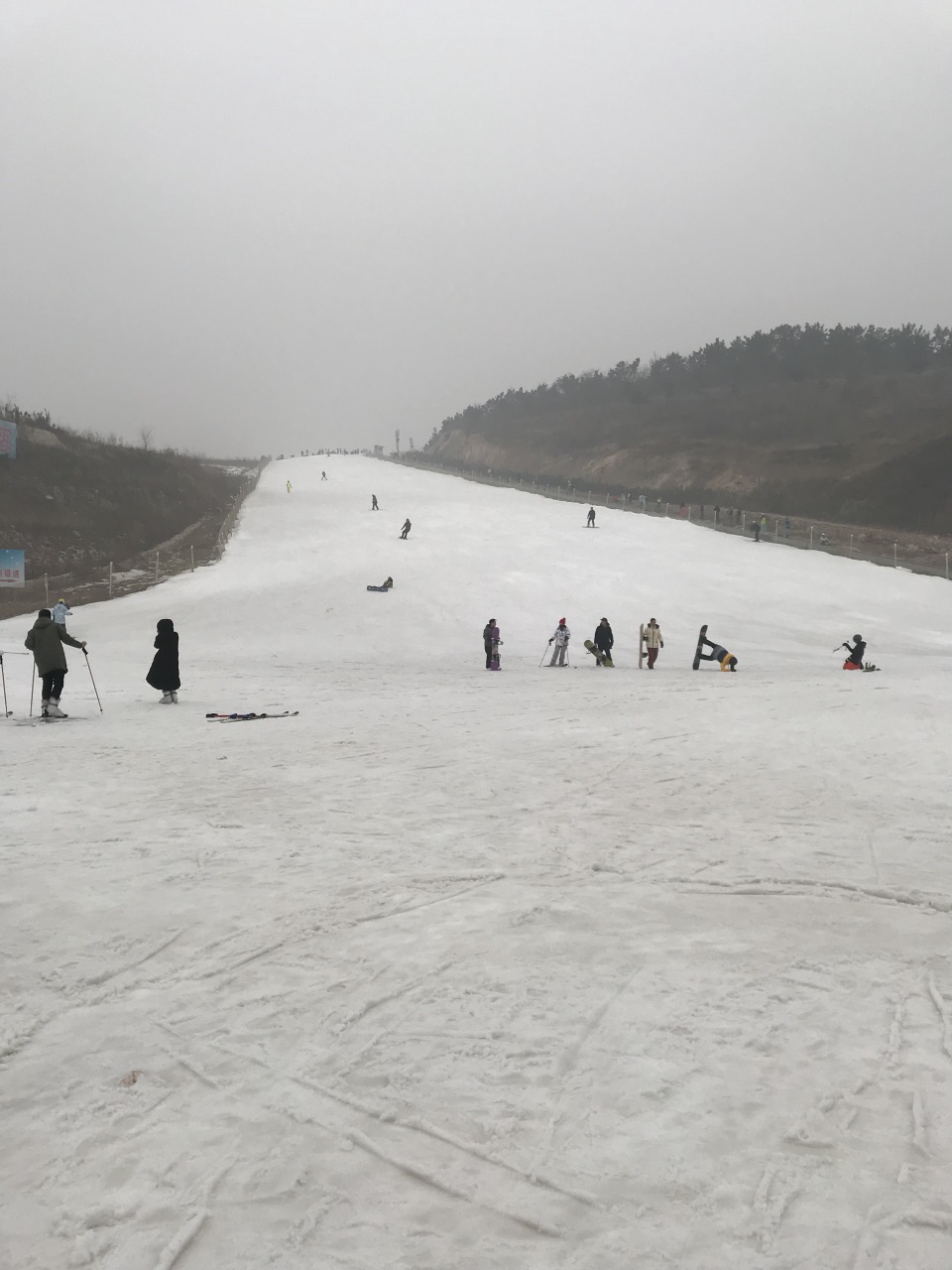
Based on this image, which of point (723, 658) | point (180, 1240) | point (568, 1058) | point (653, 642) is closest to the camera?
point (180, 1240)

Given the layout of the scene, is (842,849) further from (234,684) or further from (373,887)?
(234,684)

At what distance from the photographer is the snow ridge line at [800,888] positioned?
6.08m

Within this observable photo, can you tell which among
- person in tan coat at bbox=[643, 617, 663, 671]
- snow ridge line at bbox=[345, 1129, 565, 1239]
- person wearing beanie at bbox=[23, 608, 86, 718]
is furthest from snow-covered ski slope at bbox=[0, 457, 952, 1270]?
person in tan coat at bbox=[643, 617, 663, 671]

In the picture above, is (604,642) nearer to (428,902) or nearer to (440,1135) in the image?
(428,902)

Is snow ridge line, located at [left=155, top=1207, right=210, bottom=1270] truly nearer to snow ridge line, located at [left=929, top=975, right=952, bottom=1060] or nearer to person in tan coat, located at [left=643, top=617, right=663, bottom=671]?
snow ridge line, located at [left=929, top=975, right=952, bottom=1060]

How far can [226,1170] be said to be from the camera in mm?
3340

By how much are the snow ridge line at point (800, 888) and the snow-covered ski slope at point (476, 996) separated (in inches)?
1.5

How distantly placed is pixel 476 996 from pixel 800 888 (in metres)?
2.74

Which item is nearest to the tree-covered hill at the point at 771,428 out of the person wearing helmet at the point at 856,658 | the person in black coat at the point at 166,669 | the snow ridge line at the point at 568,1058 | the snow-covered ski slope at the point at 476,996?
the person wearing helmet at the point at 856,658

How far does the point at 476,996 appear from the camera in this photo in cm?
469

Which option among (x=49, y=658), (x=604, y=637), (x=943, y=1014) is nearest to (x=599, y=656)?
(x=604, y=637)

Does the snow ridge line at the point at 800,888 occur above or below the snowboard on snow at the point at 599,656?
above

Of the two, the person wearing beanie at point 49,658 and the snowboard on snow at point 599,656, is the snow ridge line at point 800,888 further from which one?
the snowboard on snow at point 599,656

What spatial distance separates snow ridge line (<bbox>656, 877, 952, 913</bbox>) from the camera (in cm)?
608
